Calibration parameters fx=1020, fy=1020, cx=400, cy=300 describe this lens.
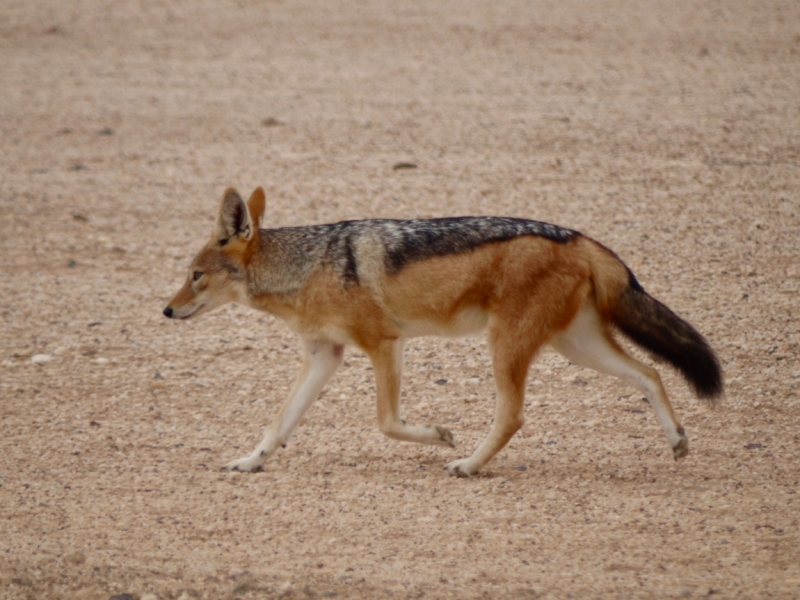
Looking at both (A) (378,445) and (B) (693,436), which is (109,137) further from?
(B) (693,436)

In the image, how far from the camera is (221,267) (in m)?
6.32

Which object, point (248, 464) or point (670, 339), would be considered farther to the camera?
point (248, 464)

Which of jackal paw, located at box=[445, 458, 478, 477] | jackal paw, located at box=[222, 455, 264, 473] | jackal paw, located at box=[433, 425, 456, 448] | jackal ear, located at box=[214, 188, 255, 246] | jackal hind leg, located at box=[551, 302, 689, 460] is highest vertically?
jackal ear, located at box=[214, 188, 255, 246]

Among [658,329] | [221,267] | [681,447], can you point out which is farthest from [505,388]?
[221,267]

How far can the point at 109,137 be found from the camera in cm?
1389

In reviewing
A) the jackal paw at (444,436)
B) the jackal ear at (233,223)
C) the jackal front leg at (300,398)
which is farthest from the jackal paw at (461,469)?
the jackal ear at (233,223)

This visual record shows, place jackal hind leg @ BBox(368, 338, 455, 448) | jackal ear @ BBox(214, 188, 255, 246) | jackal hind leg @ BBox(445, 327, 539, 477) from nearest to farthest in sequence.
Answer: jackal hind leg @ BBox(445, 327, 539, 477)
jackal hind leg @ BBox(368, 338, 455, 448)
jackal ear @ BBox(214, 188, 255, 246)

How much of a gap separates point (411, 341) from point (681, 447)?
2.82m

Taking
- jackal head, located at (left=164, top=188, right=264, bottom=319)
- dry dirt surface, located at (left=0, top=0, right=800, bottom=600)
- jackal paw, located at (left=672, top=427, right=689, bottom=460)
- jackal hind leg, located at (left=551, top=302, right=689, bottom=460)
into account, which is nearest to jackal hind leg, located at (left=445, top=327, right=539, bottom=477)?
dry dirt surface, located at (left=0, top=0, right=800, bottom=600)

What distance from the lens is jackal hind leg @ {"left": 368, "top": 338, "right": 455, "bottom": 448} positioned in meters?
5.93

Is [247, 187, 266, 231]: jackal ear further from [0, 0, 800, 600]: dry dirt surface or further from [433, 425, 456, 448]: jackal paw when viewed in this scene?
[433, 425, 456, 448]: jackal paw

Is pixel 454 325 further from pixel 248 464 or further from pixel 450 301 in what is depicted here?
pixel 248 464

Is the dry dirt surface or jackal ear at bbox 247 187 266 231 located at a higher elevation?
jackal ear at bbox 247 187 266 231

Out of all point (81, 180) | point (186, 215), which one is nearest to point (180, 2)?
point (81, 180)
